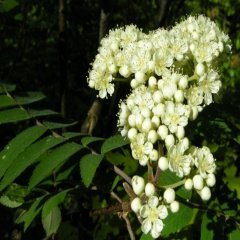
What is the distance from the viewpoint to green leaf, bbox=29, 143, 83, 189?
1.75 metres

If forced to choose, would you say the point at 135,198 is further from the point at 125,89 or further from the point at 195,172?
the point at 125,89

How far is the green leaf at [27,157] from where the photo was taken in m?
1.75

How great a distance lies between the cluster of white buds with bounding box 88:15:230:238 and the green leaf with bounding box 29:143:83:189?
0.21m

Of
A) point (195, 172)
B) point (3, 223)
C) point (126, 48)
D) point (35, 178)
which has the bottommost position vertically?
point (3, 223)

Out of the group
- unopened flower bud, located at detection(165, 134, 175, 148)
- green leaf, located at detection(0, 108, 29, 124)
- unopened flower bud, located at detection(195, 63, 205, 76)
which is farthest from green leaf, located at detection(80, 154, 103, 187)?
unopened flower bud, located at detection(195, 63, 205, 76)

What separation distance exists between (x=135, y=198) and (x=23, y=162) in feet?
1.32

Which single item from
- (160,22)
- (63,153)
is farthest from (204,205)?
(160,22)

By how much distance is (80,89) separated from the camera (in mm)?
3305

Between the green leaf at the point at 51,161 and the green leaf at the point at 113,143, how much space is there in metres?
0.09

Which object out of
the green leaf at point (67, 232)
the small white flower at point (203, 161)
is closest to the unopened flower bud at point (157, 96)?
the small white flower at point (203, 161)

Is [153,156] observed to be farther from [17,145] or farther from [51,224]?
[51,224]

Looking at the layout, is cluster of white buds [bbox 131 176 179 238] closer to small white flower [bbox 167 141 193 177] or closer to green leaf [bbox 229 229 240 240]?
small white flower [bbox 167 141 193 177]

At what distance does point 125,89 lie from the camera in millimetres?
2836

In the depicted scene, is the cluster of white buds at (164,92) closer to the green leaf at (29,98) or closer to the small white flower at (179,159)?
the small white flower at (179,159)
